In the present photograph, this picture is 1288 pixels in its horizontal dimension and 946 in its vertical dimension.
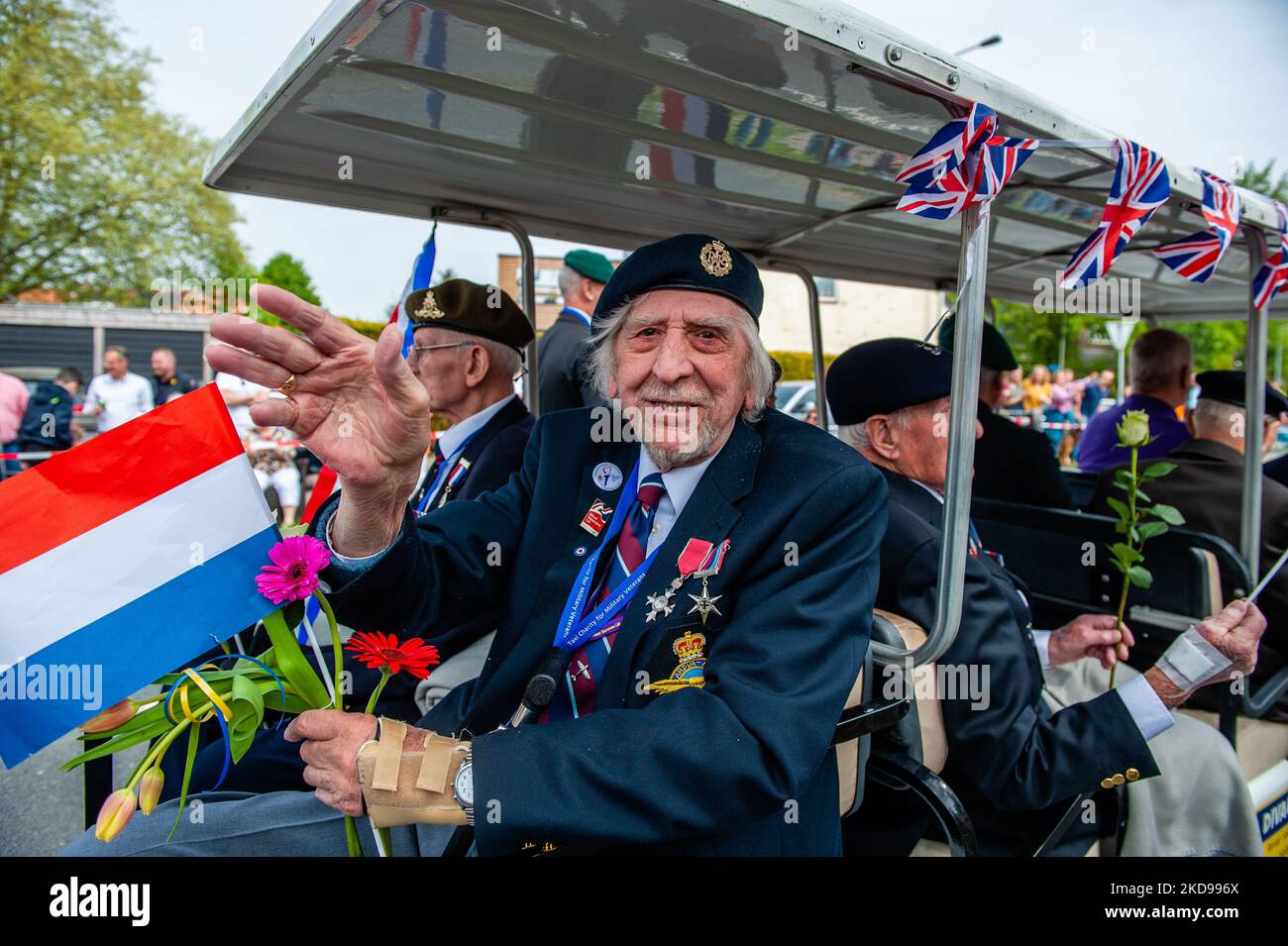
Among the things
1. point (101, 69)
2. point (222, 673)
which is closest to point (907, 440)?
point (222, 673)

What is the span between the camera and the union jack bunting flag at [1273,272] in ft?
8.66

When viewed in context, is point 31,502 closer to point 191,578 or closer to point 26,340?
point 191,578

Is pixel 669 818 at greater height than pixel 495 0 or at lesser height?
lesser

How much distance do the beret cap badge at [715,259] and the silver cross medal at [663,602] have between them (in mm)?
704

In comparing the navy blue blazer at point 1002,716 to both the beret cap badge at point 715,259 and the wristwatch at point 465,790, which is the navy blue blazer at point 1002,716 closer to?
the beret cap badge at point 715,259

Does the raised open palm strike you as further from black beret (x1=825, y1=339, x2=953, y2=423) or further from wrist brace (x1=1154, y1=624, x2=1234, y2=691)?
wrist brace (x1=1154, y1=624, x2=1234, y2=691)

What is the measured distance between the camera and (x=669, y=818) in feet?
4.40

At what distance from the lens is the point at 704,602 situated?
5.32 ft

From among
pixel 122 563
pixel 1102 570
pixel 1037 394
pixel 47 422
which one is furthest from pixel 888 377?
pixel 1037 394

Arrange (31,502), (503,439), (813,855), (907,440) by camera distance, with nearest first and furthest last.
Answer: (31,502) → (813,855) → (907,440) → (503,439)

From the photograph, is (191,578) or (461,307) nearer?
(191,578)

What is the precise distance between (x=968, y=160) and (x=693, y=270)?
612mm

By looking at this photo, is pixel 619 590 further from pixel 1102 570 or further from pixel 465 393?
pixel 1102 570

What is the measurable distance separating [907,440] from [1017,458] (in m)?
1.50
